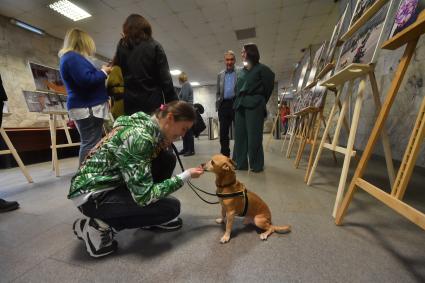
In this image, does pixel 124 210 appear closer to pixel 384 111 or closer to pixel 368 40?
pixel 384 111

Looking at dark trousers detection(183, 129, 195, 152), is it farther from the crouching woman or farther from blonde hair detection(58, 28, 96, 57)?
the crouching woman

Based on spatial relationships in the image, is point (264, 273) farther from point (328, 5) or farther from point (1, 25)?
point (1, 25)

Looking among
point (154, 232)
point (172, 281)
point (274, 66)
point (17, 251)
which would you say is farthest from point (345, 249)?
point (274, 66)

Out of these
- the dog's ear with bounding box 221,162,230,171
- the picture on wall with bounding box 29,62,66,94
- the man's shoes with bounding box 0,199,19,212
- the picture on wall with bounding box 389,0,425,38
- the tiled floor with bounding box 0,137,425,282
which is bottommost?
the man's shoes with bounding box 0,199,19,212

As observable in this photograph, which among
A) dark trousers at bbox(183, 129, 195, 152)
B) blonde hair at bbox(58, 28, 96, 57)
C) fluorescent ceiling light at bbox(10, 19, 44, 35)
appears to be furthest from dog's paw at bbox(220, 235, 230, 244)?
fluorescent ceiling light at bbox(10, 19, 44, 35)

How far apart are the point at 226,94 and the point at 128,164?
2.21 meters

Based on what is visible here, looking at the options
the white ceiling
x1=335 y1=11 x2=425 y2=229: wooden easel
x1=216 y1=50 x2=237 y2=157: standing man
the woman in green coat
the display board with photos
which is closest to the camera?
x1=335 y1=11 x2=425 y2=229: wooden easel

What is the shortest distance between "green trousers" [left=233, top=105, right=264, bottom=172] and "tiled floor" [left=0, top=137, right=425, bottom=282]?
0.90 meters

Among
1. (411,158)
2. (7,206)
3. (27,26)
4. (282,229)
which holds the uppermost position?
(27,26)

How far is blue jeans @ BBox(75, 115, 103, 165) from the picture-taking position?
167cm

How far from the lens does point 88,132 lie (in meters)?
1.71

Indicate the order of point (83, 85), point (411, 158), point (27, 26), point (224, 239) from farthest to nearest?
point (27, 26) → point (83, 85) → point (224, 239) → point (411, 158)

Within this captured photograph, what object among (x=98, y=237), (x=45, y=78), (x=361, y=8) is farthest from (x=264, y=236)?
(x=45, y=78)

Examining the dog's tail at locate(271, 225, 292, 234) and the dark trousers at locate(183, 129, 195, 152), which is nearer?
the dog's tail at locate(271, 225, 292, 234)
